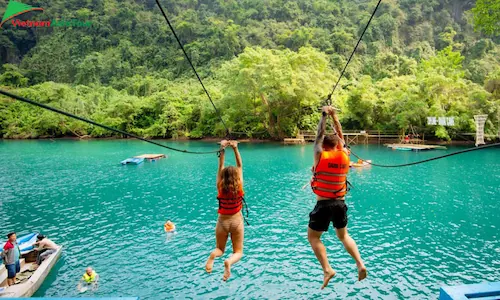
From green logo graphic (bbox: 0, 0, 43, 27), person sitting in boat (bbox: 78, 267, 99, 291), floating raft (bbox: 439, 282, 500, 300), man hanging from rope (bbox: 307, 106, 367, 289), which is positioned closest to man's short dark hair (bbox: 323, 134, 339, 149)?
man hanging from rope (bbox: 307, 106, 367, 289)

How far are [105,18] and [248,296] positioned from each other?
342 ft

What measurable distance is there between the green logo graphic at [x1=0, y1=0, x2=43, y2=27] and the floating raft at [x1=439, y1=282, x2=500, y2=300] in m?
119

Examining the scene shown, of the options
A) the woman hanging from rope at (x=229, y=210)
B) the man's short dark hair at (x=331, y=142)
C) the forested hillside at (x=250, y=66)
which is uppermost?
the forested hillside at (x=250, y=66)

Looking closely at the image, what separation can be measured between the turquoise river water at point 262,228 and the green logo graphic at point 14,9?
3538 inches

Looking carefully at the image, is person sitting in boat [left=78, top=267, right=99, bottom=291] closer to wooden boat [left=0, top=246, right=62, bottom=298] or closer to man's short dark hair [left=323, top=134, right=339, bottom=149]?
wooden boat [left=0, top=246, right=62, bottom=298]

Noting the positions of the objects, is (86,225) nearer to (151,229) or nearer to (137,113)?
(151,229)

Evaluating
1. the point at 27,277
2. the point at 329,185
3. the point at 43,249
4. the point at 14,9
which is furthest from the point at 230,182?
the point at 14,9

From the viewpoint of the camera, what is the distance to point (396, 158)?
3166 centimetres

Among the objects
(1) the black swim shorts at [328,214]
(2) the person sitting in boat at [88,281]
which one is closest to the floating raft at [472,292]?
(1) the black swim shorts at [328,214]

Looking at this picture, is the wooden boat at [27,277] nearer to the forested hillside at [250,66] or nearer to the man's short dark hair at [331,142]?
the man's short dark hair at [331,142]

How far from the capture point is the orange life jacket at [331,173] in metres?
4.03

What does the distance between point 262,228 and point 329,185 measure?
36.9 ft

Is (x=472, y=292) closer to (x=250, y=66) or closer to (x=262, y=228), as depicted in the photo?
(x=262, y=228)

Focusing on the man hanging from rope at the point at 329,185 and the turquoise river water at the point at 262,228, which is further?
the turquoise river water at the point at 262,228
